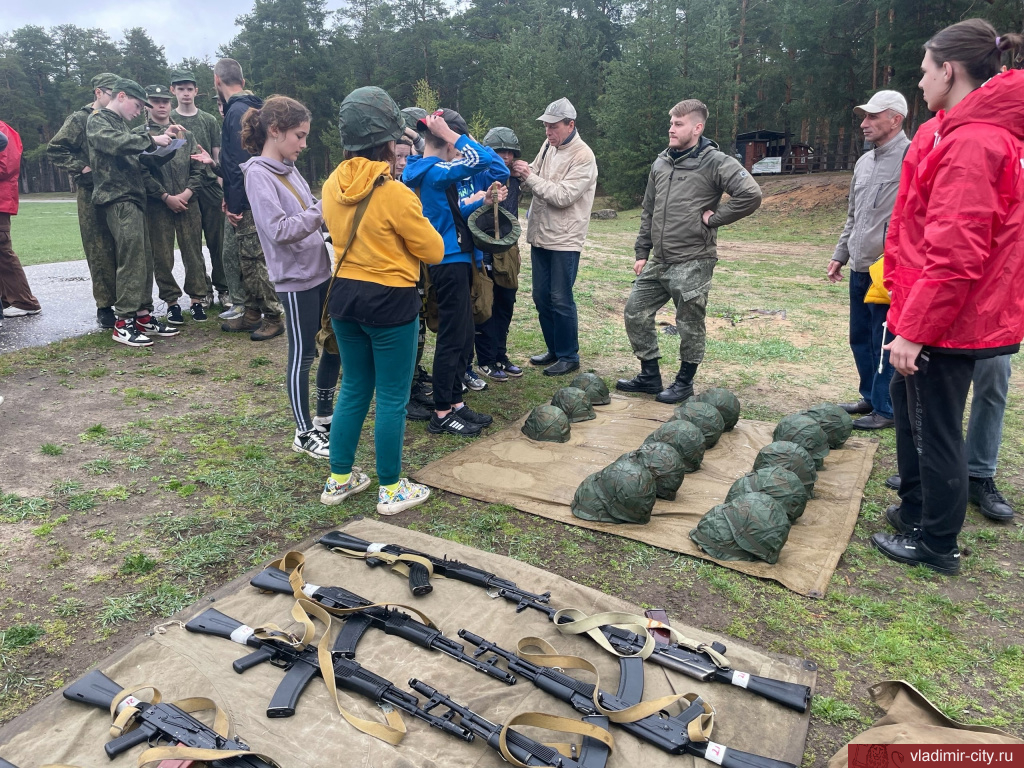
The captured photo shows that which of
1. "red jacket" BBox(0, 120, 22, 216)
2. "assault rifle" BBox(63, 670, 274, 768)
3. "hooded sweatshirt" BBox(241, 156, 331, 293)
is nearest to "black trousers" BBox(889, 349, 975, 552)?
"assault rifle" BBox(63, 670, 274, 768)

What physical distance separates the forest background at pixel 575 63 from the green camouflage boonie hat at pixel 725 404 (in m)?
14.9

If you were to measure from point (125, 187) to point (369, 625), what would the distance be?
6.77 meters

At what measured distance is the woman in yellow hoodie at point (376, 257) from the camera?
3.93 m

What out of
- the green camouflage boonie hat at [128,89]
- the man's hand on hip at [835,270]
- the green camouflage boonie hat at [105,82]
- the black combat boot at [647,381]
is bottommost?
the black combat boot at [647,381]

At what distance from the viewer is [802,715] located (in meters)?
2.84

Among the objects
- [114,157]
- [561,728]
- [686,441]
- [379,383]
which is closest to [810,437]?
[686,441]

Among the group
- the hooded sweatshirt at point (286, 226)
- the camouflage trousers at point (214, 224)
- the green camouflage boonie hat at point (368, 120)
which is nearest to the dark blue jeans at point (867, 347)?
the green camouflage boonie hat at point (368, 120)

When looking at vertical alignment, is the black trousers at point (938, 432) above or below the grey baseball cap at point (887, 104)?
below

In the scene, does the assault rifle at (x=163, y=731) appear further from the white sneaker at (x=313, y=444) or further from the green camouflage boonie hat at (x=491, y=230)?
the green camouflage boonie hat at (x=491, y=230)

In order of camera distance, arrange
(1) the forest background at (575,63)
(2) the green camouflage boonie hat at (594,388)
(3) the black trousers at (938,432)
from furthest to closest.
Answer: (1) the forest background at (575,63) → (2) the green camouflage boonie hat at (594,388) → (3) the black trousers at (938,432)

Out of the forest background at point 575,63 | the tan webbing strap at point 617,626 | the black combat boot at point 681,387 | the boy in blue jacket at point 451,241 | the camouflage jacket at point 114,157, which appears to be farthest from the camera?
the forest background at point 575,63

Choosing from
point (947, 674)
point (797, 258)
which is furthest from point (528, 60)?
point (947, 674)

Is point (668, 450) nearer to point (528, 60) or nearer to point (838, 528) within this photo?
point (838, 528)

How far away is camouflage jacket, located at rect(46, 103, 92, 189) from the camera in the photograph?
765 centimetres
